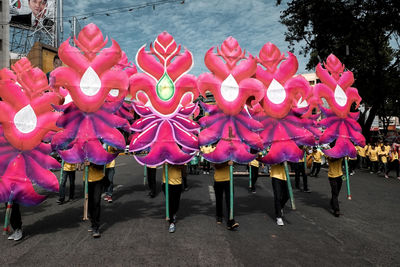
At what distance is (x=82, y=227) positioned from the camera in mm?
5141

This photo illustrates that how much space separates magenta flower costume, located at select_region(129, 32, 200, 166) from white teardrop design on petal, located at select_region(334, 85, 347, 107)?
3141mm

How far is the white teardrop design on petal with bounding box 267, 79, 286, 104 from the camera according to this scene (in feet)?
17.7

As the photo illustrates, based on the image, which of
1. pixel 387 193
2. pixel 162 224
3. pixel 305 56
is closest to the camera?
pixel 162 224

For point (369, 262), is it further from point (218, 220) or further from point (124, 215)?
point (124, 215)

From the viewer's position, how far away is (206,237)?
4570 mm

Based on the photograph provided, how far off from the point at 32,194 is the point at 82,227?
1113 mm

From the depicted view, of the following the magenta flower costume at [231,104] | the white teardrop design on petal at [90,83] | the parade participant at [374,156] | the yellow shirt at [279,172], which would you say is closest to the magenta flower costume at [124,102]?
the white teardrop design on petal at [90,83]

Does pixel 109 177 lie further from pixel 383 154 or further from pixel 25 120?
pixel 383 154

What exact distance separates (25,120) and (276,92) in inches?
183

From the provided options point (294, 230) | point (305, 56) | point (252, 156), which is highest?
point (305, 56)

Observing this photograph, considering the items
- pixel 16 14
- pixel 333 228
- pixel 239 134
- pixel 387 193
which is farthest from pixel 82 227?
pixel 16 14

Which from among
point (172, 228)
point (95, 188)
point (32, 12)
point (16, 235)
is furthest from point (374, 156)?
point (32, 12)

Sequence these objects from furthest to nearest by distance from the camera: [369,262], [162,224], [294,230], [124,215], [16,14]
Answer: [16,14] < [124,215] < [162,224] < [294,230] < [369,262]

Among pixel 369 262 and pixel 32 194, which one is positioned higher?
pixel 32 194
